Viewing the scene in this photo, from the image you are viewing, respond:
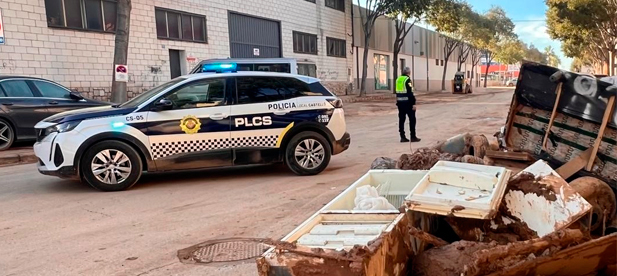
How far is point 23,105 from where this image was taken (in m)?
10.7

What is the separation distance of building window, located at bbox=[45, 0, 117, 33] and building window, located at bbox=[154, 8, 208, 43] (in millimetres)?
2323

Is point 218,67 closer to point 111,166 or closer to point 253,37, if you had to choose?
point 111,166

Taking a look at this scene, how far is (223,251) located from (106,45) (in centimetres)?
1577

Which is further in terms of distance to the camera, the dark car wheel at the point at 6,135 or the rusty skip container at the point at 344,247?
the dark car wheel at the point at 6,135

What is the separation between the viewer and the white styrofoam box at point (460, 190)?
131 inches

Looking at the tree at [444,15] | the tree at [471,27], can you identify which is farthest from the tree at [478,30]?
the tree at [444,15]

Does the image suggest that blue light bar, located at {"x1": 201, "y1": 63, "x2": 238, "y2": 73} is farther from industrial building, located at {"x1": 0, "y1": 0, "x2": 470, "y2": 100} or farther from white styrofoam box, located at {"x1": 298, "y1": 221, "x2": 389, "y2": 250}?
white styrofoam box, located at {"x1": 298, "y1": 221, "x2": 389, "y2": 250}

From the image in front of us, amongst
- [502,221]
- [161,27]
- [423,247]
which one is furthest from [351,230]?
[161,27]

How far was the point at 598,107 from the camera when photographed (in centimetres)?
509

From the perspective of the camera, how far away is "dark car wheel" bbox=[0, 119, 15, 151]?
10.7 m

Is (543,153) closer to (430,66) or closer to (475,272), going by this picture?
(475,272)

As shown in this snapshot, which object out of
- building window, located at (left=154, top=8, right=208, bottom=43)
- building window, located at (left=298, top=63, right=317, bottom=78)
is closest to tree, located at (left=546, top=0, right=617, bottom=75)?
building window, located at (left=298, top=63, right=317, bottom=78)

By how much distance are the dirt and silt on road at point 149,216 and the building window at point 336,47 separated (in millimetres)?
26757

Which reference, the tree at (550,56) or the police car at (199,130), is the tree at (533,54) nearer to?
the tree at (550,56)
